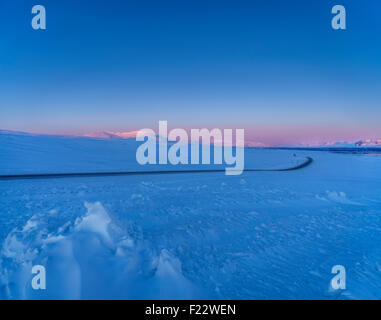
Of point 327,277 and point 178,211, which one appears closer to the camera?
point 327,277

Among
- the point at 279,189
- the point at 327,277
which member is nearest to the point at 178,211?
the point at 327,277

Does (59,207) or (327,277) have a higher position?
(59,207)

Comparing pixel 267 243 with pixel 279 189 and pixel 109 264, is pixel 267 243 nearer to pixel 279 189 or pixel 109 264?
pixel 109 264

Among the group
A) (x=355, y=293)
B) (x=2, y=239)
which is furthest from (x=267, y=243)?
(x=2, y=239)

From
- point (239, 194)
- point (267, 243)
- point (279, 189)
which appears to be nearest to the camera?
point (267, 243)
